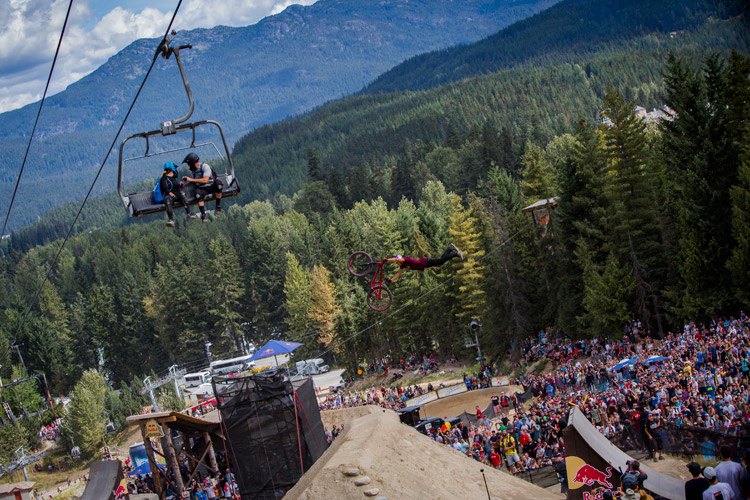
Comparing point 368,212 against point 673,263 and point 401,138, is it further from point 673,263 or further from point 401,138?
point 401,138

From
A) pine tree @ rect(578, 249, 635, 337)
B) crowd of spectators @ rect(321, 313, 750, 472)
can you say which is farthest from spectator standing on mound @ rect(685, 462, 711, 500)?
pine tree @ rect(578, 249, 635, 337)

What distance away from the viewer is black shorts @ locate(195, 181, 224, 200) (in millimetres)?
15148

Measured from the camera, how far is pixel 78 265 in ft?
504

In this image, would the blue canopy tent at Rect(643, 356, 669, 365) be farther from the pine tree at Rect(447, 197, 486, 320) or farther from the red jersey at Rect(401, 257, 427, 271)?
the pine tree at Rect(447, 197, 486, 320)

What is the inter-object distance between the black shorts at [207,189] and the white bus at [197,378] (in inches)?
2278

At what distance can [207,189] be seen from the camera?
15.2 meters

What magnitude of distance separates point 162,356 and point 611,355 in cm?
7412

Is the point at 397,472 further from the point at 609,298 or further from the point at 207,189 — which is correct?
the point at 609,298

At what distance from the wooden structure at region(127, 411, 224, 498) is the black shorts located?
9.86m

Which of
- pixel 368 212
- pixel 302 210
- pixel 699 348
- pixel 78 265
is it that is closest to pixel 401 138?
pixel 302 210

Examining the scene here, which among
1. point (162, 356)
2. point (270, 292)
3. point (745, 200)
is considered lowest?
point (162, 356)

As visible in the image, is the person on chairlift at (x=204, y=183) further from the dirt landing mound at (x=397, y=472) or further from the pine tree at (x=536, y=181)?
the pine tree at (x=536, y=181)

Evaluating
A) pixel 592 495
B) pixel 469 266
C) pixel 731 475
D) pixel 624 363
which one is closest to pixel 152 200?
pixel 592 495

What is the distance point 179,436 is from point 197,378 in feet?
158
